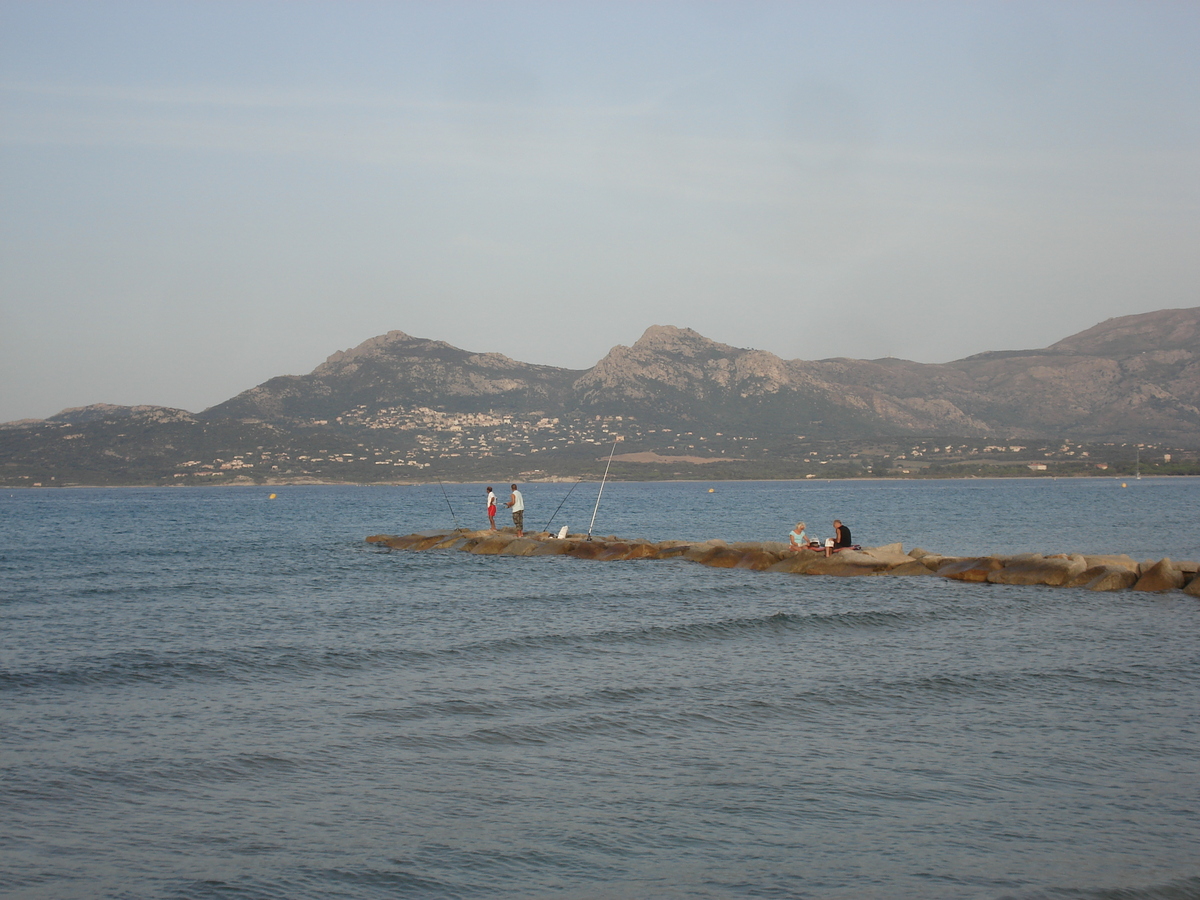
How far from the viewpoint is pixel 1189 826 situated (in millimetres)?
8500

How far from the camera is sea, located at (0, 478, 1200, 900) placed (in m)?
7.77

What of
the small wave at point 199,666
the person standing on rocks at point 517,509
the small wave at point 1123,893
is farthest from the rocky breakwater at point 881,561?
the small wave at point 1123,893

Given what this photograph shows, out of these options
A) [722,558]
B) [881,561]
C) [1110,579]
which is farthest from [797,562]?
[1110,579]

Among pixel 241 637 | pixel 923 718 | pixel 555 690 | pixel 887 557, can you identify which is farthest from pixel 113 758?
pixel 887 557

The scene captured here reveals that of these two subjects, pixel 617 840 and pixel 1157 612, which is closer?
pixel 617 840

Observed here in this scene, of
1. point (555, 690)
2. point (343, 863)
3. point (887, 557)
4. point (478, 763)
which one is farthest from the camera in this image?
point (887, 557)

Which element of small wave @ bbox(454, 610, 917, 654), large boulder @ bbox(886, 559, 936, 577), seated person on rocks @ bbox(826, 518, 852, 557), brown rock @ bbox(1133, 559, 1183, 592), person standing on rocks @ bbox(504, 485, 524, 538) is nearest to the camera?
small wave @ bbox(454, 610, 917, 654)

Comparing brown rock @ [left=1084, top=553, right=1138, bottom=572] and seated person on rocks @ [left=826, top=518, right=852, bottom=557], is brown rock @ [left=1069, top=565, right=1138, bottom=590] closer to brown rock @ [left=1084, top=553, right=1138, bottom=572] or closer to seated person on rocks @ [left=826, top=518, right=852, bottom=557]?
brown rock @ [left=1084, top=553, right=1138, bottom=572]

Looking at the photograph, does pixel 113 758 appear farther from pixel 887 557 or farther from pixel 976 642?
pixel 887 557

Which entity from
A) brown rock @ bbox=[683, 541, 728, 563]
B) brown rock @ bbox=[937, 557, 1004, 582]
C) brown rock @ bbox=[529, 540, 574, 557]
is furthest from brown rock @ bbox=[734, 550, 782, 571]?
brown rock @ bbox=[529, 540, 574, 557]

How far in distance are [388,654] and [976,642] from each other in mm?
10529

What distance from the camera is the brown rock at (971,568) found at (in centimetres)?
2725

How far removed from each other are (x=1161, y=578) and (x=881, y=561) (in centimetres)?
746

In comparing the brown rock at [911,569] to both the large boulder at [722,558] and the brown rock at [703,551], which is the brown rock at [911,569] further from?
the brown rock at [703,551]
